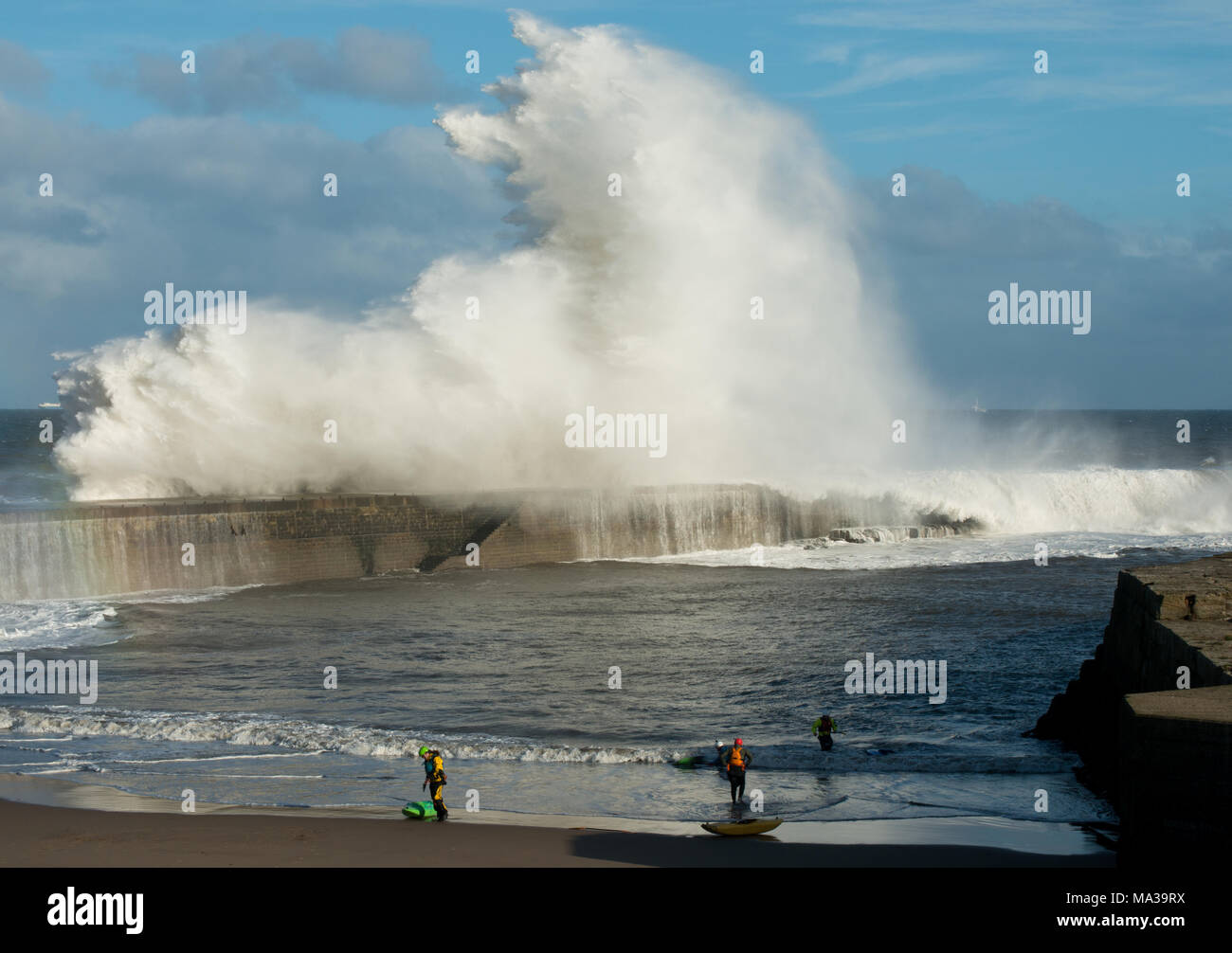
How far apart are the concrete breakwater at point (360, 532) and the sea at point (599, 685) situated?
1.66 ft

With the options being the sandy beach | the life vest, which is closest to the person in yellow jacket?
the life vest

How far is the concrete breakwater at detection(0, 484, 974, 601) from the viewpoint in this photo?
70.7ft

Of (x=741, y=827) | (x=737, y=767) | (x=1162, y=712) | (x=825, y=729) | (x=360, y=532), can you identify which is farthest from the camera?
(x=360, y=532)

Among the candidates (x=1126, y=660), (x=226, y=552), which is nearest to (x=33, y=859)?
(x=1126, y=660)

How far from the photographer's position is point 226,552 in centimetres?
2283

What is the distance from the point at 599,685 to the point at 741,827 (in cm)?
604

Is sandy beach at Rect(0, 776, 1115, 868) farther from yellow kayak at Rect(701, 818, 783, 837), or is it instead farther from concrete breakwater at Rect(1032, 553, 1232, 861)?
concrete breakwater at Rect(1032, 553, 1232, 861)

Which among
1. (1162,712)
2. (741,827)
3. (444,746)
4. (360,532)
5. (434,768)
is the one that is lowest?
→ (741,827)

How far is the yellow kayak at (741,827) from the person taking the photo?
9188 millimetres

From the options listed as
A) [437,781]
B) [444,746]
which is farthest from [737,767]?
[444,746]

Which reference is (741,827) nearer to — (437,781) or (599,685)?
(437,781)

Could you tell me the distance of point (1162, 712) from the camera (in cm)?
762

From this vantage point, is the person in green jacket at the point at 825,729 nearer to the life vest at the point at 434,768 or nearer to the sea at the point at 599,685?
the sea at the point at 599,685

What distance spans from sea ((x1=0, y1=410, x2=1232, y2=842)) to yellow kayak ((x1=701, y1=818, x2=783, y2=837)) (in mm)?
540
